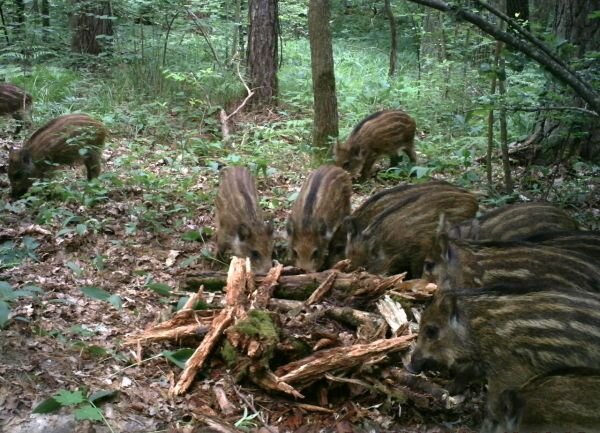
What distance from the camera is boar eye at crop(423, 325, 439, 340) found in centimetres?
398

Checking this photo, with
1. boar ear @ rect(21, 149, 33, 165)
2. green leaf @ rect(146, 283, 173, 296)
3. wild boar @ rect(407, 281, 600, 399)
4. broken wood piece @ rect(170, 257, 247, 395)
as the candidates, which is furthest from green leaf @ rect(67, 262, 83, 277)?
boar ear @ rect(21, 149, 33, 165)

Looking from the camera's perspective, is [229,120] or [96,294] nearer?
[96,294]

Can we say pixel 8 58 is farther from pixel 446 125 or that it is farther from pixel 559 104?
pixel 559 104

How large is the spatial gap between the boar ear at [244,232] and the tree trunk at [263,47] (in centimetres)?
593

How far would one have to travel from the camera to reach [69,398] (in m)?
3.31

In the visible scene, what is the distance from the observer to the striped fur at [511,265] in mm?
4094

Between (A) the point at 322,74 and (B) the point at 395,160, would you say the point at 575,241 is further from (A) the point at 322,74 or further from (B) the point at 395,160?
(B) the point at 395,160

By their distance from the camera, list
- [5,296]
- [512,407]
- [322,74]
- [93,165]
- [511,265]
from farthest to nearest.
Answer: [322,74] < [93,165] < [511,265] < [5,296] < [512,407]

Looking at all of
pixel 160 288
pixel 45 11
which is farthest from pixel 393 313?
pixel 45 11

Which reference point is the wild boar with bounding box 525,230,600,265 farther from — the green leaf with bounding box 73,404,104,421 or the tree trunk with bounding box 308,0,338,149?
the tree trunk with bounding box 308,0,338,149

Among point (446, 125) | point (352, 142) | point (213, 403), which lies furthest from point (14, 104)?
point (213, 403)

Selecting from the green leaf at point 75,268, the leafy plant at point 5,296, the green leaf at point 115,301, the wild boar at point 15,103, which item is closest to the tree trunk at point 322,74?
the green leaf at point 75,268

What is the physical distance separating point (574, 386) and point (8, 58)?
12840 millimetres

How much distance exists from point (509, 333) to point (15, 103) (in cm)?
889
